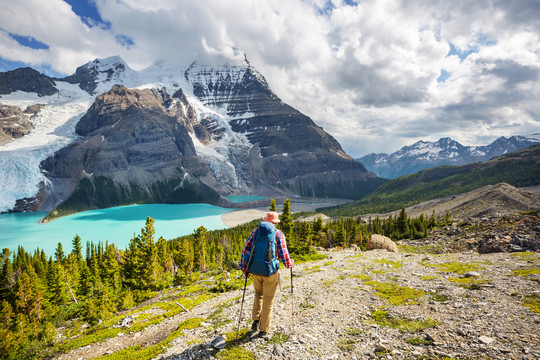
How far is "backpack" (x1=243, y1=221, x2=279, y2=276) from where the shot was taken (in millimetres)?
7918

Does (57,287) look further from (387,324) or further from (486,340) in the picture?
(486,340)

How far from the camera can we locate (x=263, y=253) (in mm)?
8000

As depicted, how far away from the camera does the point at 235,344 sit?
793 centimetres

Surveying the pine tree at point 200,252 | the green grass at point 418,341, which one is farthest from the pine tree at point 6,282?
the green grass at point 418,341

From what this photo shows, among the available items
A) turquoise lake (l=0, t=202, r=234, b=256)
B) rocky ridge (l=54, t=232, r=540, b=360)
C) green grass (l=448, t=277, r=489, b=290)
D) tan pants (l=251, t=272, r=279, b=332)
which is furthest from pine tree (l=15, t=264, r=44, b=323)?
turquoise lake (l=0, t=202, r=234, b=256)

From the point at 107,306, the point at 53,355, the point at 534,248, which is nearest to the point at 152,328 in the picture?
the point at 53,355

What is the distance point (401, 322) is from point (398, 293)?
156 inches

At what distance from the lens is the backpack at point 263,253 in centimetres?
792

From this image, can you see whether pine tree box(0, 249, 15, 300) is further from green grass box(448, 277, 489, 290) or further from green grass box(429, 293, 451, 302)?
green grass box(448, 277, 489, 290)

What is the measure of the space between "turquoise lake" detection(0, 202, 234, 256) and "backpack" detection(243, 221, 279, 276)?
413 feet

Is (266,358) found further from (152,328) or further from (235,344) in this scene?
(152,328)

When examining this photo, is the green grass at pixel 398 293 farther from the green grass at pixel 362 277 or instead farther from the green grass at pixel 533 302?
the green grass at pixel 533 302

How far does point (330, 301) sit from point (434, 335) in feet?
17.0

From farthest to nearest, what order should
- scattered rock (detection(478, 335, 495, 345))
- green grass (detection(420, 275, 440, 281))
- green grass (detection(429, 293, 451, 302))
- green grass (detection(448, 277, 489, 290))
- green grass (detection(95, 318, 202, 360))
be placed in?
1. green grass (detection(420, 275, 440, 281))
2. green grass (detection(448, 277, 489, 290))
3. green grass (detection(429, 293, 451, 302))
4. green grass (detection(95, 318, 202, 360))
5. scattered rock (detection(478, 335, 495, 345))
